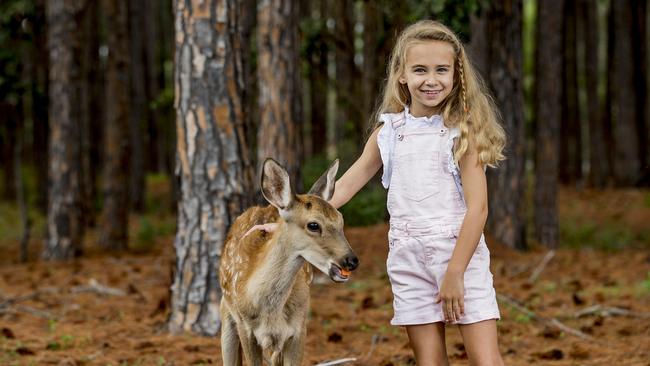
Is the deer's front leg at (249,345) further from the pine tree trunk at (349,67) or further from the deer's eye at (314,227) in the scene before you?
the pine tree trunk at (349,67)

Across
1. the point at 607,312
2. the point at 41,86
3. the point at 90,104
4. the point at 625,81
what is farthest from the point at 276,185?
the point at 625,81

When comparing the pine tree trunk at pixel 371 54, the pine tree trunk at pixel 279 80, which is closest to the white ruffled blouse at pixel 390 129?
the pine tree trunk at pixel 279 80

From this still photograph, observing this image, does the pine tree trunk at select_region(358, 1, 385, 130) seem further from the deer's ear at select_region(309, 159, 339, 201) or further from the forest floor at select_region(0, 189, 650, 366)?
the deer's ear at select_region(309, 159, 339, 201)

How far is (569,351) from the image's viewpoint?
6.70m

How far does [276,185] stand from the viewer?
4.45 m

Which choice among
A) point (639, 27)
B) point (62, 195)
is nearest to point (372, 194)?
point (62, 195)

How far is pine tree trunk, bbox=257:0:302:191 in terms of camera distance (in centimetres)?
1005

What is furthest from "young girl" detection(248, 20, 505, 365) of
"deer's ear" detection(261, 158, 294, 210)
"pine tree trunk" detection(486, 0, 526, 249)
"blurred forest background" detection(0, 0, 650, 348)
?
"pine tree trunk" detection(486, 0, 526, 249)

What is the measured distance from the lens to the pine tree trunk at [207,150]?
7133 mm

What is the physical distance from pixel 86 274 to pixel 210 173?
5.03 m

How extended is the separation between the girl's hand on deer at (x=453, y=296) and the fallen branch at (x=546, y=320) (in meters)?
3.52

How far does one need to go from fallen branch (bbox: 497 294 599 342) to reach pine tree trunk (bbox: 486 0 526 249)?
411cm

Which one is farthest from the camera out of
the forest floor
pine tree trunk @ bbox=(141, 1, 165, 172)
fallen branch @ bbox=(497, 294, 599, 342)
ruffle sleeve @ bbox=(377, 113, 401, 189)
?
pine tree trunk @ bbox=(141, 1, 165, 172)

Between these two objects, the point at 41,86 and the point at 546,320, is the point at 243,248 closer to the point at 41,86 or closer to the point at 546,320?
the point at 546,320
